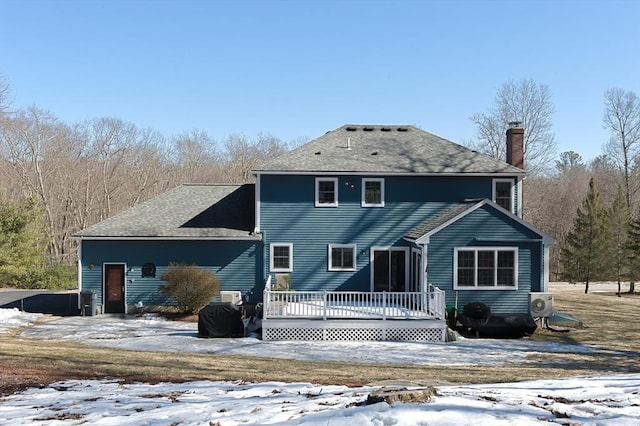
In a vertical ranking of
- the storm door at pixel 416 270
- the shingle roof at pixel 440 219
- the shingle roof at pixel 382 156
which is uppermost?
the shingle roof at pixel 382 156

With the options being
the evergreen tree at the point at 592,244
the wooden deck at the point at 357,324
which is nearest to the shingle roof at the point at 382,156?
the wooden deck at the point at 357,324

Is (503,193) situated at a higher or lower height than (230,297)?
higher

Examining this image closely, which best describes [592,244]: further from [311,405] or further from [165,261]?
[311,405]

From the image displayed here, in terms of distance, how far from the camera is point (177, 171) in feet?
194

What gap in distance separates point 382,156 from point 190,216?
8.35 m

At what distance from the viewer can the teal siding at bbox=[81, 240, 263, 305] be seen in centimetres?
2092

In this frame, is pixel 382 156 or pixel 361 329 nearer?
pixel 361 329

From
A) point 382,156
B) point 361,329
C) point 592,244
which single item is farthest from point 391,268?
point 592,244

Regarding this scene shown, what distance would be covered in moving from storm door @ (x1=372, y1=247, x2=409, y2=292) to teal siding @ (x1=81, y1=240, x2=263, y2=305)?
4.57 m

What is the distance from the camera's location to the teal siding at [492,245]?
61.2ft

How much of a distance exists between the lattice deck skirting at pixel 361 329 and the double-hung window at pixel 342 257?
4620 millimetres

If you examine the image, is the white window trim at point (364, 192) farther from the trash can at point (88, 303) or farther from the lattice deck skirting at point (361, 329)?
the trash can at point (88, 303)

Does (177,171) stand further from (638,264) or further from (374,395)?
(374,395)

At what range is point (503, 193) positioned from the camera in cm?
2159
